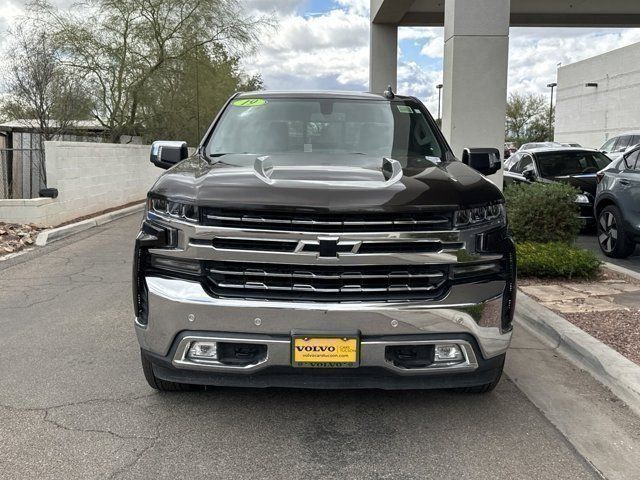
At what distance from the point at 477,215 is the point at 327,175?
87 centimetres

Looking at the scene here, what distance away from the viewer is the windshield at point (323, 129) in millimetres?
4543

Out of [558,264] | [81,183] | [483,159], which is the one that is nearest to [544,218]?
[558,264]

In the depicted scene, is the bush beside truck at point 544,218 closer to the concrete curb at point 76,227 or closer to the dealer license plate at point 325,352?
the dealer license plate at point 325,352

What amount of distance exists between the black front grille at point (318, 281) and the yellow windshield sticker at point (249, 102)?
7.00 ft

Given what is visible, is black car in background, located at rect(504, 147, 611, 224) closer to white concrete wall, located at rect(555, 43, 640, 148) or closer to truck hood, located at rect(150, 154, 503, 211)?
truck hood, located at rect(150, 154, 503, 211)

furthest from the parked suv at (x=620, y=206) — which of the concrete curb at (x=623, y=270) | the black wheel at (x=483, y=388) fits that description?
the black wheel at (x=483, y=388)

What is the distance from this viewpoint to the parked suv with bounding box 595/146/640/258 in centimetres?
809

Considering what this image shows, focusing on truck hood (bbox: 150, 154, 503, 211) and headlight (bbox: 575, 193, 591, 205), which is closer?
truck hood (bbox: 150, 154, 503, 211)

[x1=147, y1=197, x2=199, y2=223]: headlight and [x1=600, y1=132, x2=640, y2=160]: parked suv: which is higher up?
[x1=600, y1=132, x2=640, y2=160]: parked suv

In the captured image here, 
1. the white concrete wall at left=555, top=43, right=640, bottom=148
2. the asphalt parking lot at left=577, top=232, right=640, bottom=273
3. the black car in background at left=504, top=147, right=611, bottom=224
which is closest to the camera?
the asphalt parking lot at left=577, top=232, right=640, bottom=273

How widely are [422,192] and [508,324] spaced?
90 centimetres

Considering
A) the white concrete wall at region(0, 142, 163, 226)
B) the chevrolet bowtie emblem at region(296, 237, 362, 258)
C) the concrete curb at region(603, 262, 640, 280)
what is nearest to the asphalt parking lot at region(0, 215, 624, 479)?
the chevrolet bowtie emblem at region(296, 237, 362, 258)

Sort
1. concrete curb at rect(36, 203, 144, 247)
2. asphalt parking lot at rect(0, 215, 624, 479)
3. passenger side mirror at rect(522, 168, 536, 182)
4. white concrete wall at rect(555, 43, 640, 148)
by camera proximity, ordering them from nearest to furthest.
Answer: asphalt parking lot at rect(0, 215, 624, 479)
concrete curb at rect(36, 203, 144, 247)
passenger side mirror at rect(522, 168, 536, 182)
white concrete wall at rect(555, 43, 640, 148)

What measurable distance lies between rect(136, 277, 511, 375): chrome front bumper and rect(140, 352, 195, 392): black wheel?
0.49 metres
